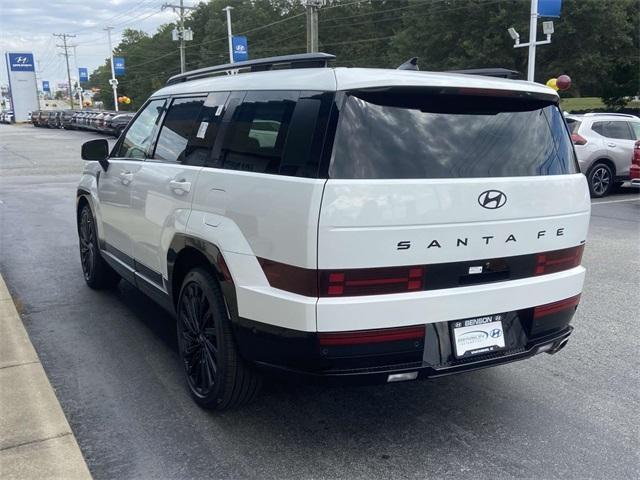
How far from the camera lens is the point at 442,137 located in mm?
3033

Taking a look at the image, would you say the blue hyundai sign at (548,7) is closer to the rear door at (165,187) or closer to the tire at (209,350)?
the rear door at (165,187)

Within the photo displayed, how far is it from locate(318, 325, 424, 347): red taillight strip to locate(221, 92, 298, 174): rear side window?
87 centimetres

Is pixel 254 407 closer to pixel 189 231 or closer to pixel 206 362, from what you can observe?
pixel 206 362

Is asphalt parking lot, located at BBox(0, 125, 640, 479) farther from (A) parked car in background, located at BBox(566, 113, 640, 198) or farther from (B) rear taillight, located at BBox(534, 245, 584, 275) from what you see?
(A) parked car in background, located at BBox(566, 113, 640, 198)

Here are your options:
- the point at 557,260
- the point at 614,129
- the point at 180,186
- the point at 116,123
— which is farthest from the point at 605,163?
the point at 116,123

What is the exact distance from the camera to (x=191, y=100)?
4.16 metres

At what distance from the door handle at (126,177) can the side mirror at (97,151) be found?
512mm

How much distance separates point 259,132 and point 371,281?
1.07 meters

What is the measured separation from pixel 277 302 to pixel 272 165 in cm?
70

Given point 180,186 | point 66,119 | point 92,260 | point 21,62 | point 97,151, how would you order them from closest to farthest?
point 180,186 < point 97,151 < point 92,260 < point 66,119 < point 21,62

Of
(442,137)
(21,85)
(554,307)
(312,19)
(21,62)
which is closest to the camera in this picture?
(442,137)

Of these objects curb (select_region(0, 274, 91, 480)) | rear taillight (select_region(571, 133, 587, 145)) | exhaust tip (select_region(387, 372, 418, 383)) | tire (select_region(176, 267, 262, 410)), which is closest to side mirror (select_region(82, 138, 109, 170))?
curb (select_region(0, 274, 91, 480))

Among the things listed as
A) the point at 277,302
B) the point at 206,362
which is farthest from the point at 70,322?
the point at 277,302

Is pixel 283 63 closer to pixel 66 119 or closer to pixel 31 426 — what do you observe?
pixel 31 426
